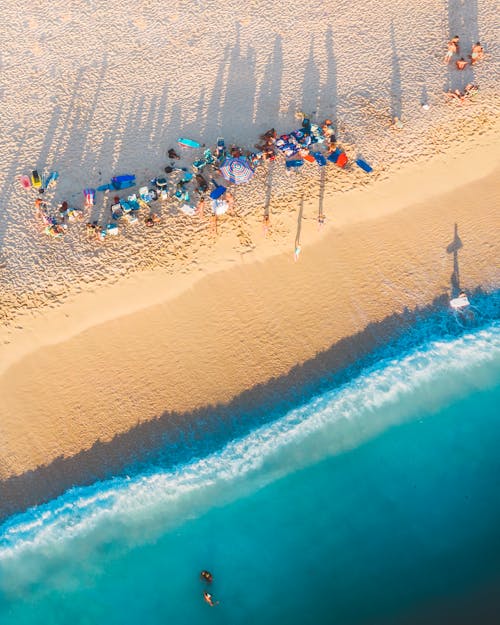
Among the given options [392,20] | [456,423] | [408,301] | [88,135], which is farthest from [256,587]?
[392,20]

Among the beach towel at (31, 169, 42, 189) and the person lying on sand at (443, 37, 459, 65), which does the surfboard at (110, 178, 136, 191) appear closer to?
the beach towel at (31, 169, 42, 189)

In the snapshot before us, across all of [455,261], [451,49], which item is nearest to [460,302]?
[455,261]

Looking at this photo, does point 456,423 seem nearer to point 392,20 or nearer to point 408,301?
point 408,301

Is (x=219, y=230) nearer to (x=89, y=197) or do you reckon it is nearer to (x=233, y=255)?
(x=233, y=255)

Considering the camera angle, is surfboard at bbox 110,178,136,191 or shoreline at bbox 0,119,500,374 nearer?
shoreline at bbox 0,119,500,374

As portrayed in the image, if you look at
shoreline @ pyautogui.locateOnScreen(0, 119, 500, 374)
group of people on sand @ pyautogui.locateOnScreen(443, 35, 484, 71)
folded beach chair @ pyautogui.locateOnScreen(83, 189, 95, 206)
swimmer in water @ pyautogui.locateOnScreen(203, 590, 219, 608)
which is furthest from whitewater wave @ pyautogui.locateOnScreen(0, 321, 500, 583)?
group of people on sand @ pyautogui.locateOnScreen(443, 35, 484, 71)

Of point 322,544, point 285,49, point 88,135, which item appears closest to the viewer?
point 322,544
